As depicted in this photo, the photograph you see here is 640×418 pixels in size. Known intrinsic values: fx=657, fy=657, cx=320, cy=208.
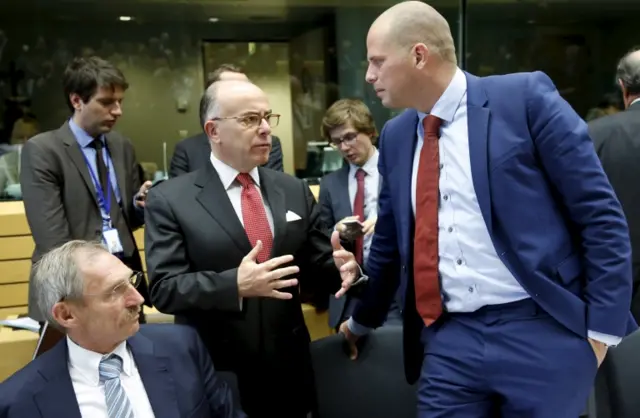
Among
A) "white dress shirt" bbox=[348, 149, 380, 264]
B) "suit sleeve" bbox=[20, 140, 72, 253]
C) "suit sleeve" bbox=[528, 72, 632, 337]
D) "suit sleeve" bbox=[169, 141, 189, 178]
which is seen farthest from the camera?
"suit sleeve" bbox=[169, 141, 189, 178]

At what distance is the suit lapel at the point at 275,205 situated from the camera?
6.46ft

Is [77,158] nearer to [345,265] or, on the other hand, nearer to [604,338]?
[345,265]

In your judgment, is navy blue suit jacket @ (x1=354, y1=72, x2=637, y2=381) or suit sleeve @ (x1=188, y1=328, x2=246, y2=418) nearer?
navy blue suit jacket @ (x1=354, y1=72, x2=637, y2=381)

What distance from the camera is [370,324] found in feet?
6.55

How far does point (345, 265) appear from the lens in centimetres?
193

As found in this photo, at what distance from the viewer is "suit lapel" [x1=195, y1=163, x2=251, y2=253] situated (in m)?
1.92

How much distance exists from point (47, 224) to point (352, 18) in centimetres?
466

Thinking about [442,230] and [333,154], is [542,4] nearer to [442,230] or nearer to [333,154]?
[333,154]

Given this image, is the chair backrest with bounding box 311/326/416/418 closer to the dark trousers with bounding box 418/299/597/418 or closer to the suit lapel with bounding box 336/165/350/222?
the dark trousers with bounding box 418/299/597/418

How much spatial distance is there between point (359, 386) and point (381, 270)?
360 mm

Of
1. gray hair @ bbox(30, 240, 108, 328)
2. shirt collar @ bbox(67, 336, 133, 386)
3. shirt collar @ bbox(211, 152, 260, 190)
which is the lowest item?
shirt collar @ bbox(67, 336, 133, 386)

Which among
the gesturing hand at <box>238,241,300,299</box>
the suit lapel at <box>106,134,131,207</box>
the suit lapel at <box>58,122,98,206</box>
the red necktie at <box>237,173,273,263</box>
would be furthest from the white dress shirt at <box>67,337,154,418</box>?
the suit lapel at <box>106,134,131,207</box>

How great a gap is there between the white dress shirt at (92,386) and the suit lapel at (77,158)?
1194mm

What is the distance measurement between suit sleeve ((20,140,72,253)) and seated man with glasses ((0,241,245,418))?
100 cm
